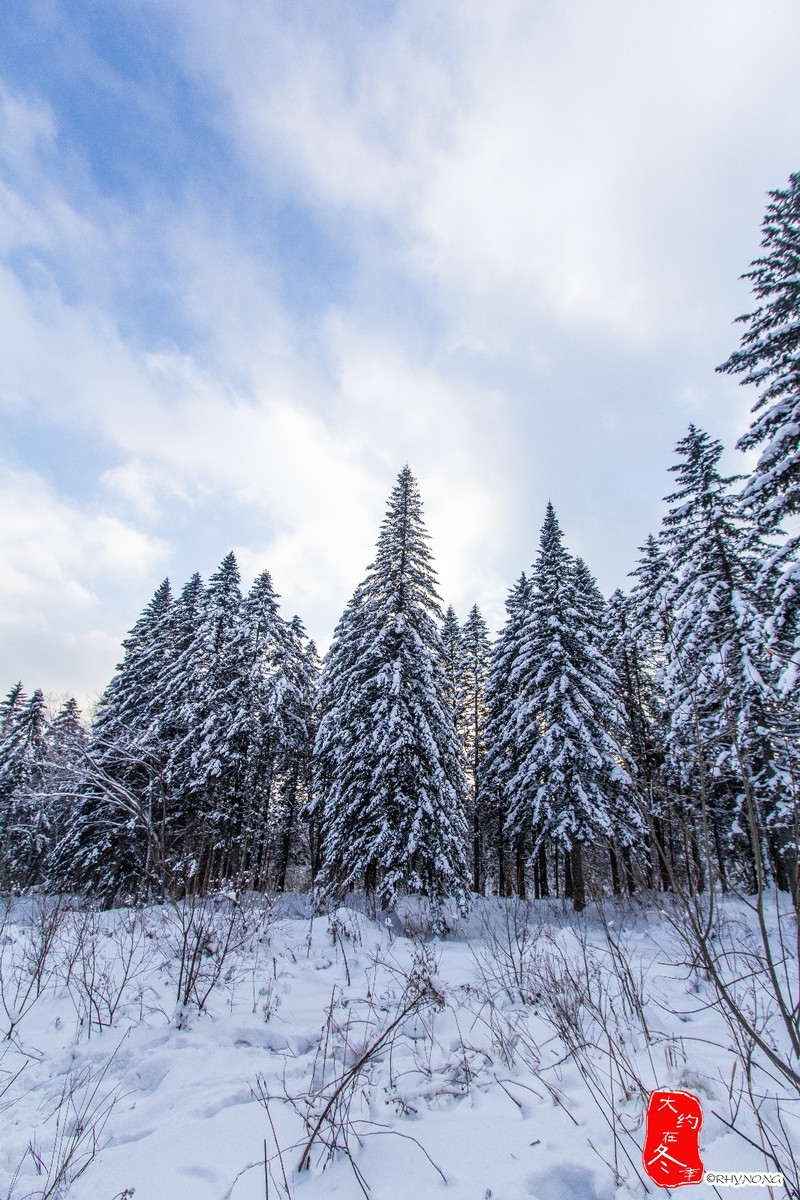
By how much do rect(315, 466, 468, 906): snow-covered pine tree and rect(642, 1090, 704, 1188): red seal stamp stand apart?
1216 cm

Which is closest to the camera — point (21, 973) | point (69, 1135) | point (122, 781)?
point (69, 1135)

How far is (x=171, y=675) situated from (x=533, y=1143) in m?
23.1

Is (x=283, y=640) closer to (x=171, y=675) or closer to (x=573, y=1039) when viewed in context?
(x=171, y=675)

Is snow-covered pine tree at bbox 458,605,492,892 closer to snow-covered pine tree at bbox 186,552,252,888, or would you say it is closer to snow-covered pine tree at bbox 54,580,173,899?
snow-covered pine tree at bbox 186,552,252,888

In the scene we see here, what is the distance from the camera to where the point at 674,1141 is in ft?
8.20

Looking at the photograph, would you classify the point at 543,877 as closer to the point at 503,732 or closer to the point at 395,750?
the point at 503,732

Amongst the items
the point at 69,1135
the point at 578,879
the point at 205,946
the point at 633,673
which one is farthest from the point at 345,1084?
the point at 633,673

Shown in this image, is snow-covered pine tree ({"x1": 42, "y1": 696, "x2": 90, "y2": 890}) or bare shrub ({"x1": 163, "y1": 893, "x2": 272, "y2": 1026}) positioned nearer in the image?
bare shrub ({"x1": 163, "y1": 893, "x2": 272, "y2": 1026})

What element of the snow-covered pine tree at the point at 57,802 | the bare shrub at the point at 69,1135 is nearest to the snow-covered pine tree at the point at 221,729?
the snow-covered pine tree at the point at 57,802

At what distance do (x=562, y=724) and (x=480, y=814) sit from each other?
35.5 feet

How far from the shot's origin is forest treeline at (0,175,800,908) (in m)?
11.9

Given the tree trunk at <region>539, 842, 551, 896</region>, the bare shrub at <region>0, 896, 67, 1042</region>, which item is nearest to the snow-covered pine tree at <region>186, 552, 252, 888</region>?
the bare shrub at <region>0, 896, 67, 1042</region>

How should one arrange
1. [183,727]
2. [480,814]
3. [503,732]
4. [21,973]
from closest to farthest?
[21,973] < [503,732] < [183,727] < [480,814]

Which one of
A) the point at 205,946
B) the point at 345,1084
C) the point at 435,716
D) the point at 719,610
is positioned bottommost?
the point at 345,1084
